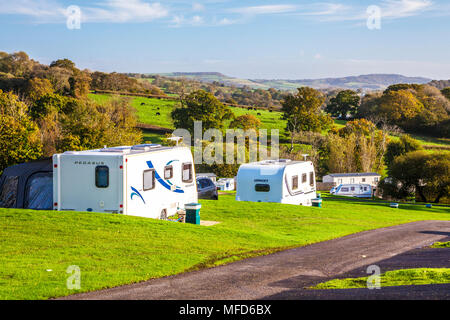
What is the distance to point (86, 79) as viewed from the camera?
92.8 m

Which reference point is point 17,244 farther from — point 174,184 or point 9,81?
point 9,81

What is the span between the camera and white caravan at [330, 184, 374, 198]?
174ft

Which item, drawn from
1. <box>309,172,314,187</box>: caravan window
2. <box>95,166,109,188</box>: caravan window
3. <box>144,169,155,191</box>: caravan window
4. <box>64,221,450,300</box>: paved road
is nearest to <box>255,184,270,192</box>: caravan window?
<box>309,172,314,187</box>: caravan window

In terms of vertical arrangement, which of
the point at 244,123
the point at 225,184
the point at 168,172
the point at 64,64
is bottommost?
the point at 225,184

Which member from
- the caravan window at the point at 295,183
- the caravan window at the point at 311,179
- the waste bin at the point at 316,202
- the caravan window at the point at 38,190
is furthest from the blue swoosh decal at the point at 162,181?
the waste bin at the point at 316,202

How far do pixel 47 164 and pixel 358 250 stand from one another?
1153 cm

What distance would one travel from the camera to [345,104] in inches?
4242

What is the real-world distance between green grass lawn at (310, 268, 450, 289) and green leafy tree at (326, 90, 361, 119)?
323 feet

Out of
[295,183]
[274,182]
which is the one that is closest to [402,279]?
[274,182]

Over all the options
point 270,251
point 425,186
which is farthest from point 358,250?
point 425,186

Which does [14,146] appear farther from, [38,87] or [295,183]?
[38,87]

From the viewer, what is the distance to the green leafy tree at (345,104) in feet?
352

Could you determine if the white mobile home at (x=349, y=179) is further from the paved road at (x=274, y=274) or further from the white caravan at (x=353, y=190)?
the paved road at (x=274, y=274)

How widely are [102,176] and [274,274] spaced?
7.88 metres
